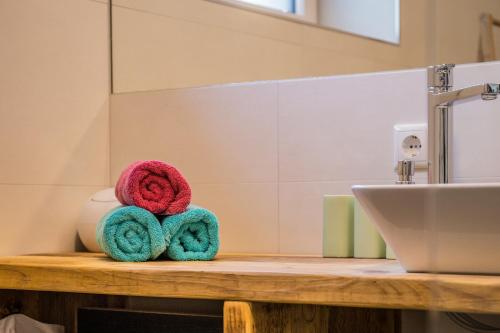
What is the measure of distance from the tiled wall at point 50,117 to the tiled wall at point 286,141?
0.32 feet

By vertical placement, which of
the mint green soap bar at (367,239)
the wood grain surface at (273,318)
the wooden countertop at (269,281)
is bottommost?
the wood grain surface at (273,318)

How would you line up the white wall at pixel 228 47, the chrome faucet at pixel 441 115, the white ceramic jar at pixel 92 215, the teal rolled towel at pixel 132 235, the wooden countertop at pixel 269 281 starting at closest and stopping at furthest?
the wooden countertop at pixel 269 281 → the chrome faucet at pixel 441 115 → the teal rolled towel at pixel 132 235 → the white wall at pixel 228 47 → the white ceramic jar at pixel 92 215

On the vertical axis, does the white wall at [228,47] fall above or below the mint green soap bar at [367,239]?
above

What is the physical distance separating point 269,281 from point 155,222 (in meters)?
0.40

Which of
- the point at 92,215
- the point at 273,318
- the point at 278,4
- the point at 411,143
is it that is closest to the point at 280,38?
the point at 278,4

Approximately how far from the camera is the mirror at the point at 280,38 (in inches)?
68.6

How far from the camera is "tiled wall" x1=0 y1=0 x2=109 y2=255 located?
6.91ft

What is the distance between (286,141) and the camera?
2082mm

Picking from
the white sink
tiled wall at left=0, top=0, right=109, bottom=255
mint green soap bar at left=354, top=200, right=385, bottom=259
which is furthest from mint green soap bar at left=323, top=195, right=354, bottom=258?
tiled wall at left=0, top=0, right=109, bottom=255

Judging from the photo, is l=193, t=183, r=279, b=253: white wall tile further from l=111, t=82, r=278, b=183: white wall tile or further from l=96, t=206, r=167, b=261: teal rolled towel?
l=96, t=206, r=167, b=261: teal rolled towel

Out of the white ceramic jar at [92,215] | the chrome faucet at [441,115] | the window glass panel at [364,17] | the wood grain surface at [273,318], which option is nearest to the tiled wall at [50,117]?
the white ceramic jar at [92,215]

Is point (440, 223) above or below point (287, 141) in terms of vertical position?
below

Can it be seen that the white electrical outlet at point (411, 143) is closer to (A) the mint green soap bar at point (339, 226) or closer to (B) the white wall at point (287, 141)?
(B) the white wall at point (287, 141)

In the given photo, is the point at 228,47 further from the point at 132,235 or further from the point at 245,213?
the point at 132,235
